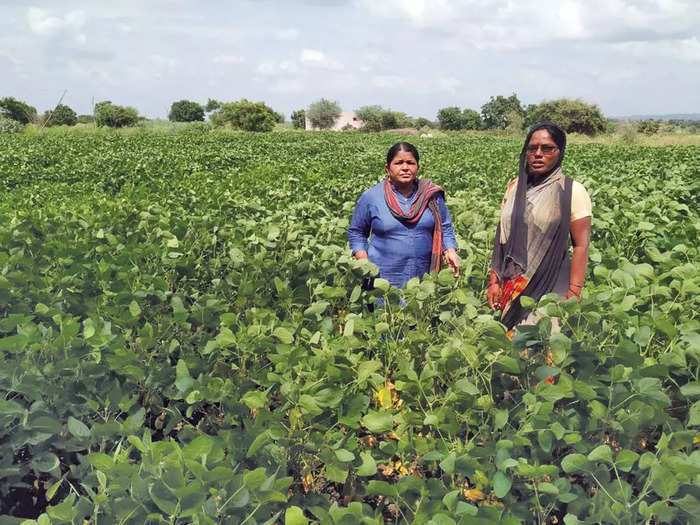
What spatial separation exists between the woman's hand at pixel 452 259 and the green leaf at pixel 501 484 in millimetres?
2103

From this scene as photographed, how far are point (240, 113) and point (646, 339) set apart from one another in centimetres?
8085

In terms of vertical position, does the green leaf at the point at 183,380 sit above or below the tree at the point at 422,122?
below

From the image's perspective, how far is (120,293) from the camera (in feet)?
8.09

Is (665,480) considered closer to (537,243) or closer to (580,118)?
(537,243)

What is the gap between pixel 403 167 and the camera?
3.52 metres

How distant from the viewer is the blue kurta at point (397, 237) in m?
3.63

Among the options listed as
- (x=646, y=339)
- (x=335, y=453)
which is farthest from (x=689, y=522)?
(x=335, y=453)

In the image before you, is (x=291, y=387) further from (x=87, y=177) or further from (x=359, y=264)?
(x=87, y=177)

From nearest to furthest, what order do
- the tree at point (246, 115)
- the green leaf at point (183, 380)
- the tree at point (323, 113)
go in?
the green leaf at point (183, 380)
the tree at point (246, 115)
the tree at point (323, 113)

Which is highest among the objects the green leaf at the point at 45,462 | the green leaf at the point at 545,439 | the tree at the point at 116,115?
the tree at the point at 116,115

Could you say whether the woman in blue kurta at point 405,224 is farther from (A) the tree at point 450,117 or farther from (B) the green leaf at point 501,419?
(A) the tree at point 450,117

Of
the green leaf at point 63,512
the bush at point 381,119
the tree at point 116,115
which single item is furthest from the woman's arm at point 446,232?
the bush at point 381,119

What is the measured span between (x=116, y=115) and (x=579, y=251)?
70.9m

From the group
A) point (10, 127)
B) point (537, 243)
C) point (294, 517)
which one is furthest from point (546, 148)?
point (10, 127)
